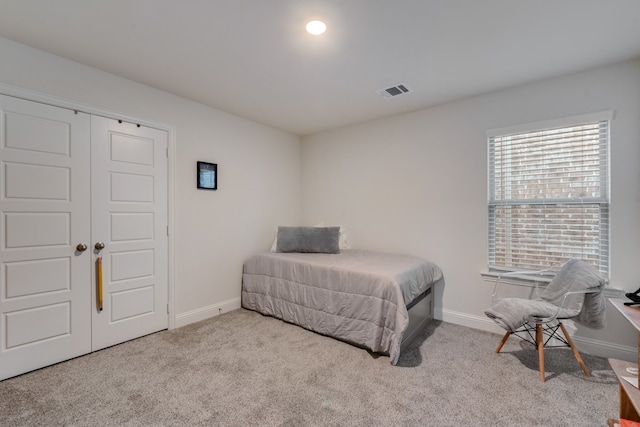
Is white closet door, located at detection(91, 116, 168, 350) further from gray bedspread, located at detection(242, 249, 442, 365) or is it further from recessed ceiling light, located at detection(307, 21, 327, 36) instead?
recessed ceiling light, located at detection(307, 21, 327, 36)

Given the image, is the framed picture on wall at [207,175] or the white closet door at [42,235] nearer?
the white closet door at [42,235]

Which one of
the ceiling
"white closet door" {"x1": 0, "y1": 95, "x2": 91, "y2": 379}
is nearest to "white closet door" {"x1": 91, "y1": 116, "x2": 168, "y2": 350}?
"white closet door" {"x1": 0, "y1": 95, "x2": 91, "y2": 379}

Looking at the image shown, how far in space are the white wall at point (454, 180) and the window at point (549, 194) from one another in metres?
0.08

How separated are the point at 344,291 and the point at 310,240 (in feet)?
3.48

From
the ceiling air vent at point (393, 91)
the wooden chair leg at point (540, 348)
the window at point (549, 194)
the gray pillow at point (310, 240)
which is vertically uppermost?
the ceiling air vent at point (393, 91)

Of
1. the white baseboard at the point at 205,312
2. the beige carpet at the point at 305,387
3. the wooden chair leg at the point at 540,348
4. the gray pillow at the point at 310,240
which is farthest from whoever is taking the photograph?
the gray pillow at the point at 310,240

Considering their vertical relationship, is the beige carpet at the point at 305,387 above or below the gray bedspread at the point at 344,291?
below

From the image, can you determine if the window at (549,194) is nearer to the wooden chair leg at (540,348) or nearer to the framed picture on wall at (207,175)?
the wooden chair leg at (540,348)

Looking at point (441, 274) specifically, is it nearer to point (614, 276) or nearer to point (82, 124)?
point (614, 276)

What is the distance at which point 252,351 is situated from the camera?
2482 mm

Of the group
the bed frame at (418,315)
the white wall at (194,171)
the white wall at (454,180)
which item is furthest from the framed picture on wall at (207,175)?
the bed frame at (418,315)

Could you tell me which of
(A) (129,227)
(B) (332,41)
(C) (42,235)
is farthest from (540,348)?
(C) (42,235)

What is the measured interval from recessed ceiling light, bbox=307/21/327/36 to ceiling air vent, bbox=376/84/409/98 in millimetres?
1100

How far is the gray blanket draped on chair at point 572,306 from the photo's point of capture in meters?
2.09
